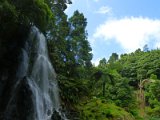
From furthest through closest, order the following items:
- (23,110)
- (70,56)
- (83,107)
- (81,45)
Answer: (81,45), (70,56), (83,107), (23,110)

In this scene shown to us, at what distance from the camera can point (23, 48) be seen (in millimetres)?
21156

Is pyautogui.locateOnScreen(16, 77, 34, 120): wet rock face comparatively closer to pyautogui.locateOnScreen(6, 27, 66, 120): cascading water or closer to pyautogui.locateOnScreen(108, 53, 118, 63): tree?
pyautogui.locateOnScreen(6, 27, 66, 120): cascading water

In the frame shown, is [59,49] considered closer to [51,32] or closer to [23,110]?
[51,32]

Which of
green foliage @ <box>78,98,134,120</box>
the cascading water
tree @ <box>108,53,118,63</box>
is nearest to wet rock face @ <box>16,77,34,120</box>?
the cascading water

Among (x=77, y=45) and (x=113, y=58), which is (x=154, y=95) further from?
(x=113, y=58)

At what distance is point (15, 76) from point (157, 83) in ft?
→ 110

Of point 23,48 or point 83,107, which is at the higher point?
point 23,48

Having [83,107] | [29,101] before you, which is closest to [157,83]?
[83,107]

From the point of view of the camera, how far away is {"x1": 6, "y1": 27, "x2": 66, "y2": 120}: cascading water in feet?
59.9

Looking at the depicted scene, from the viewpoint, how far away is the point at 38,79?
20.1 metres

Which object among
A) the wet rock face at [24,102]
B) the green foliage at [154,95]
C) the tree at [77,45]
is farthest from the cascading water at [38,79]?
the green foliage at [154,95]

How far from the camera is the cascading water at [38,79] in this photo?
18250mm

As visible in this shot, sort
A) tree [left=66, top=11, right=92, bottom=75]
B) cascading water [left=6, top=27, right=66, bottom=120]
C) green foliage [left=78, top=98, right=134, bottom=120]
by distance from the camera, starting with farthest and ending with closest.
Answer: tree [left=66, top=11, right=92, bottom=75] → green foliage [left=78, top=98, right=134, bottom=120] → cascading water [left=6, top=27, right=66, bottom=120]

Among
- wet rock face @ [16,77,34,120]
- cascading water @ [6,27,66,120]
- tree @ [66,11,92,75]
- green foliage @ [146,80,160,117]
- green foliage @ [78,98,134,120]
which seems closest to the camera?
wet rock face @ [16,77,34,120]
